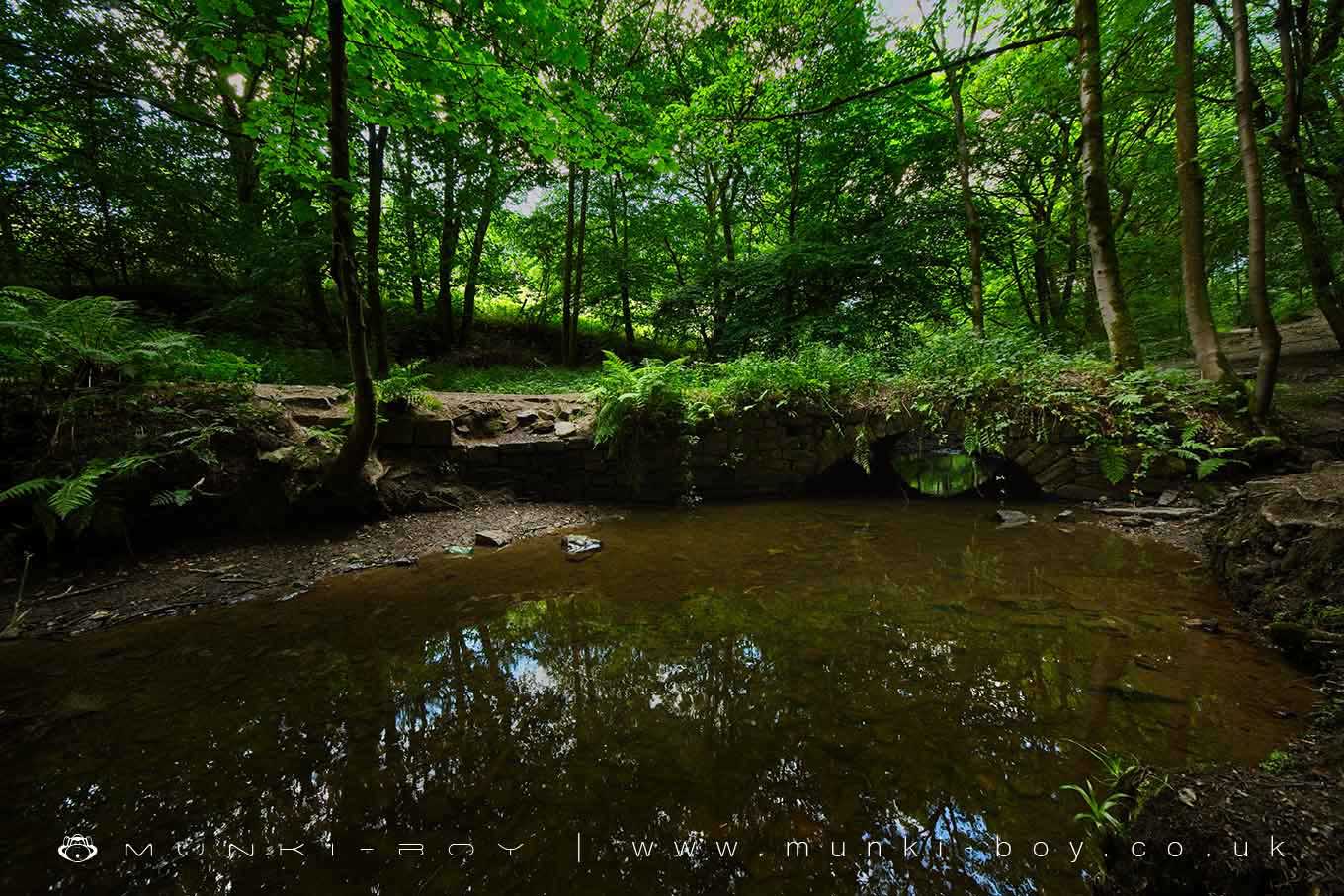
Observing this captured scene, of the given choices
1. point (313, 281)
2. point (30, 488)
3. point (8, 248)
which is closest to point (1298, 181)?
point (30, 488)

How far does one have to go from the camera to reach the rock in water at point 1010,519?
5.16m

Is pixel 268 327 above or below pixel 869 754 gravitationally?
above

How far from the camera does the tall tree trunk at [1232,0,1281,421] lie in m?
4.86

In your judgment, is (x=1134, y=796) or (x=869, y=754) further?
(x=869, y=754)

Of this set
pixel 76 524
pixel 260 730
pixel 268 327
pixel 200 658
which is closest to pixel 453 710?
pixel 260 730

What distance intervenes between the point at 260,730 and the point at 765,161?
47.2 feet

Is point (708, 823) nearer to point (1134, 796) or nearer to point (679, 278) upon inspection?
point (1134, 796)

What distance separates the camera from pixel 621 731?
216 centimetres

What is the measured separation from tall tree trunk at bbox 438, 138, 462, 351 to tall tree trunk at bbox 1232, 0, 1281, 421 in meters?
11.0

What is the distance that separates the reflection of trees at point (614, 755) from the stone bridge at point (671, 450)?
351 cm

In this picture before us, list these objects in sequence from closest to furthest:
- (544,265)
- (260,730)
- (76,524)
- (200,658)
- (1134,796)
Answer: (1134,796)
(260,730)
(200,658)
(76,524)
(544,265)

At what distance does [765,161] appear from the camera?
12492mm

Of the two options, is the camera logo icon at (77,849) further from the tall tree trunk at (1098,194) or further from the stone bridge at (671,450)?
the tall tree trunk at (1098,194)

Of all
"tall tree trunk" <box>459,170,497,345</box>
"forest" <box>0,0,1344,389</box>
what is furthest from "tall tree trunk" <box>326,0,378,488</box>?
"tall tree trunk" <box>459,170,497,345</box>
